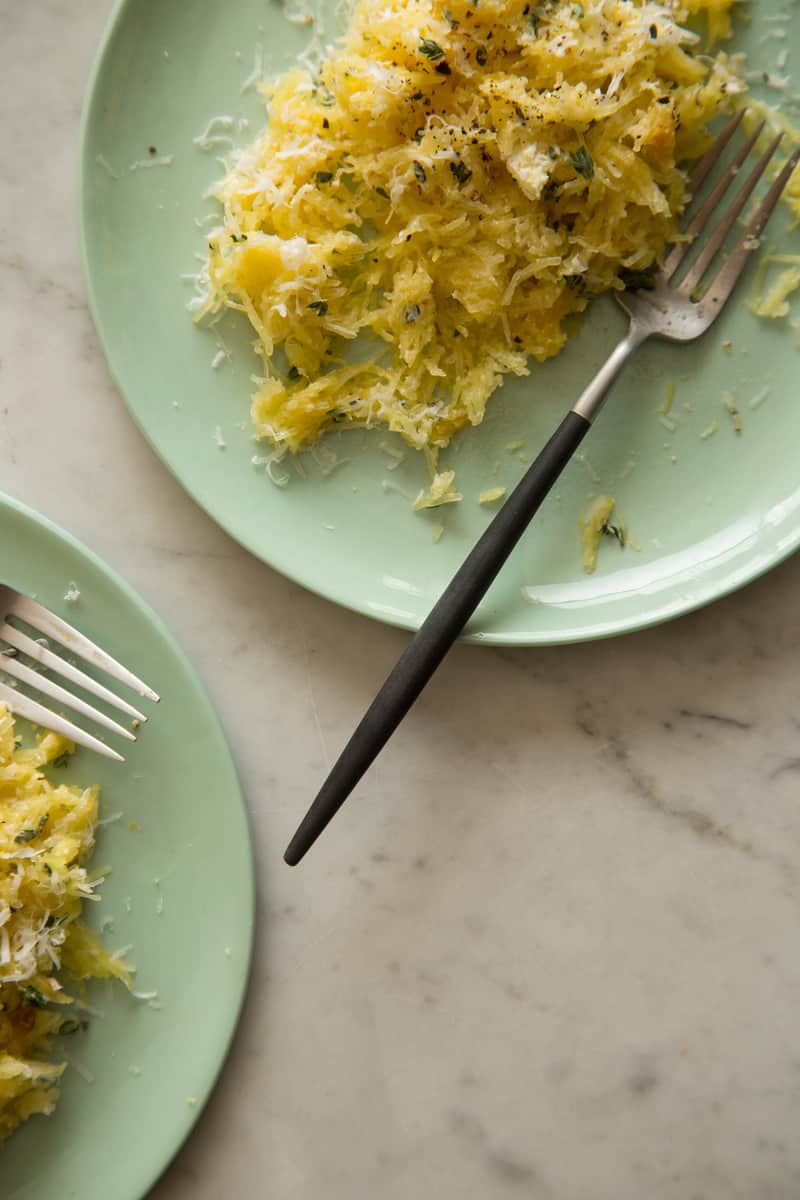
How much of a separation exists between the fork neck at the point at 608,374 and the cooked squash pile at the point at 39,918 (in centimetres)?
99

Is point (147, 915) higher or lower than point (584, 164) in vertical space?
lower

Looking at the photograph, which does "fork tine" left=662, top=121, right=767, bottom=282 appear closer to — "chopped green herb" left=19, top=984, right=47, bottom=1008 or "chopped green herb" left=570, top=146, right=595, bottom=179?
"chopped green herb" left=570, top=146, right=595, bottom=179

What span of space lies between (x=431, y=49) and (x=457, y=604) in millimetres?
818

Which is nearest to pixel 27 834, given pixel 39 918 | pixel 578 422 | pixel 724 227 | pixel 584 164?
pixel 39 918

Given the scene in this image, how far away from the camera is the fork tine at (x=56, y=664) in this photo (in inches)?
60.5

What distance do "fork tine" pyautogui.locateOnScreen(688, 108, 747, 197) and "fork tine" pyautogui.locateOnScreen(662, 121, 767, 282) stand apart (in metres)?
0.03

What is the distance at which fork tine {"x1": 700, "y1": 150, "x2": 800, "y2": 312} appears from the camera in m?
1.49

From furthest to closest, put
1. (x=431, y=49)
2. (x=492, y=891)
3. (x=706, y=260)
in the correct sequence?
1. (x=492, y=891)
2. (x=706, y=260)
3. (x=431, y=49)

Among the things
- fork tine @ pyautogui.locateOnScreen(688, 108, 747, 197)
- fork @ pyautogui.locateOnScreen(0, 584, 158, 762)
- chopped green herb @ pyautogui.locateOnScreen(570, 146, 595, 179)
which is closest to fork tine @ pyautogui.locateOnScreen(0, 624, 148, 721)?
fork @ pyautogui.locateOnScreen(0, 584, 158, 762)

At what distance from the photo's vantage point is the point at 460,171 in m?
1.45

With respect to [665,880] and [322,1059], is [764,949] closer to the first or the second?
[665,880]

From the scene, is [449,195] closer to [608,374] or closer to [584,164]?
[584,164]

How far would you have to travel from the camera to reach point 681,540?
1.57 metres

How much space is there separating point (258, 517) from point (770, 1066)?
1.25 m
